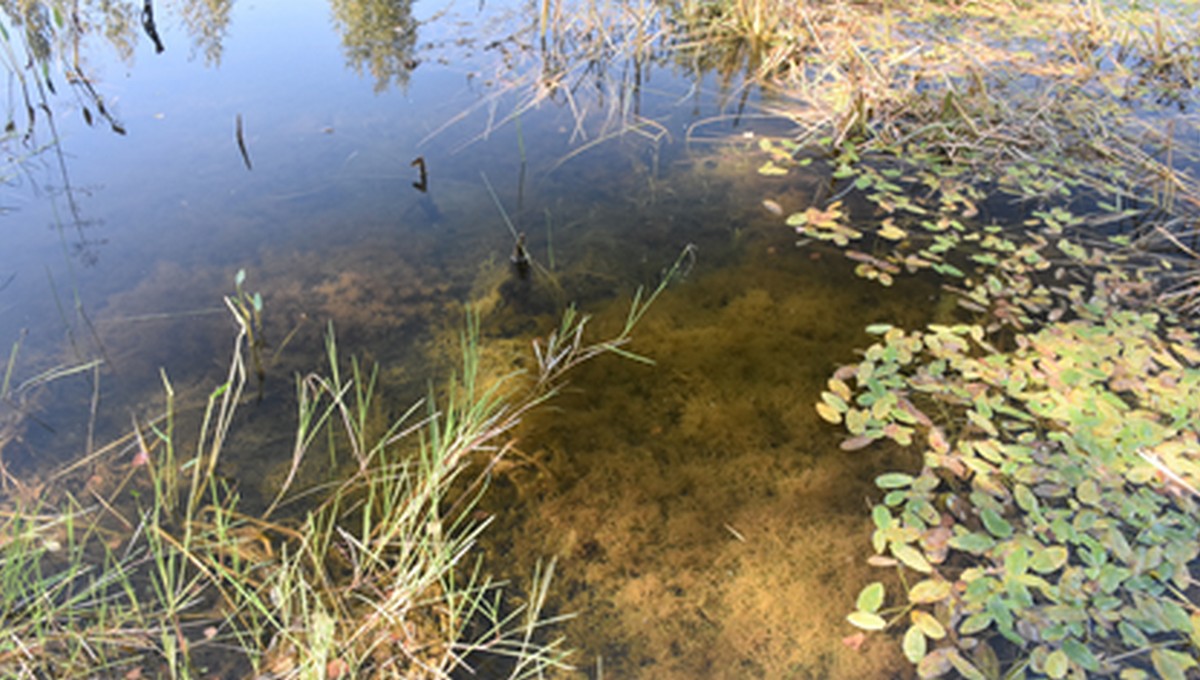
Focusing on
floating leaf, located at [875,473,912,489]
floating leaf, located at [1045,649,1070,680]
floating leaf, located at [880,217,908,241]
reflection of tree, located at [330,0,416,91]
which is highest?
reflection of tree, located at [330,0,416,91]

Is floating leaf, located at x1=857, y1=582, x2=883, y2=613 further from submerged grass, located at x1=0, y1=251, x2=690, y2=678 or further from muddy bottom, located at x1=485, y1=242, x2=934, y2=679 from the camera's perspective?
submerged grass, located at x1=0, y1=251, x2=690, y2=678

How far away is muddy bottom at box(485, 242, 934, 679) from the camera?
153cm

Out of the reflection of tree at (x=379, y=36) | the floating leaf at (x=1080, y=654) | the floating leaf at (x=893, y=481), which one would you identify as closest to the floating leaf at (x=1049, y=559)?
the floating leaf at (x=1080, y=654)

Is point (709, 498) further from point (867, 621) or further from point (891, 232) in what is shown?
point (891, 232)

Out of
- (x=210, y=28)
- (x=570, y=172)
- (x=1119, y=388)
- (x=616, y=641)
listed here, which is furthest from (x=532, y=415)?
(x=210, y=28)

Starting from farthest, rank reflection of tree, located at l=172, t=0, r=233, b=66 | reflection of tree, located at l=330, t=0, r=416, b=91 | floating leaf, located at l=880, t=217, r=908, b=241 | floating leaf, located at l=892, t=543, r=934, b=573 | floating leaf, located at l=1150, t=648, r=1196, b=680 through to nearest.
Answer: reflection of tree, located at l=172, t=0, r=233, b=66 < reflection of tree, located at l=330, t=0, r=416, b=91 < floating leaf, located at l=880, t=217, r=908, b=241 < floating leaf, located at l=892, t=543, r=934, b=573 < floating leaf, located at l=1150, t=648, r=1196, b=680

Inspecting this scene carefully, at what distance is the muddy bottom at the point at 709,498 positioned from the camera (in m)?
1.53

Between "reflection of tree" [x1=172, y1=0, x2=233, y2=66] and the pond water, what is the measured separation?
0.10 ft

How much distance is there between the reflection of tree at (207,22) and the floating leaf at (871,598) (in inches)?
155

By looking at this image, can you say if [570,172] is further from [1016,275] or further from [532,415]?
[1016,275]

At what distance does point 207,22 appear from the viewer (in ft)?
13.5

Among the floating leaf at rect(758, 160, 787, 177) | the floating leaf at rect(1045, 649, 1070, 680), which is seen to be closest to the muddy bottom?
the floating leaf at rect(1045, 649, 1070, 680)

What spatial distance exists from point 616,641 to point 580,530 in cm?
29

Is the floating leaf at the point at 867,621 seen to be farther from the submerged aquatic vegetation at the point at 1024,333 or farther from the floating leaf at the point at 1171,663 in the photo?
the floating leaf at the point at 1171,663
